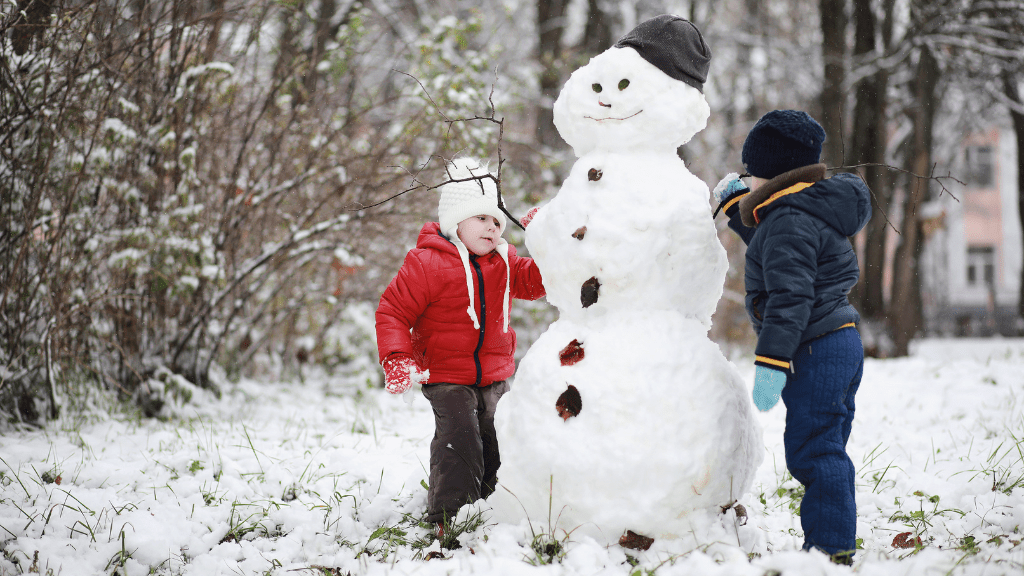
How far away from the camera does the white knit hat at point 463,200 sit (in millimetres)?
2707

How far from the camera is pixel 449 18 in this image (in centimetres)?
552

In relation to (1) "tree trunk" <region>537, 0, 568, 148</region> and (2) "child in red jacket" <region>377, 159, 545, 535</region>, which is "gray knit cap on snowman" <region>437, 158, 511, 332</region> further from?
(1) "tree trunk" <region>537, 0, 568, 148</region>

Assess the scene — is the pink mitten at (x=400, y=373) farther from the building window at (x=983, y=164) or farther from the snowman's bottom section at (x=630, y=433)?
the building window at (x=983, y=164)

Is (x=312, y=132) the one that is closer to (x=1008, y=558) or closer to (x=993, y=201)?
(x=1008, y=558)

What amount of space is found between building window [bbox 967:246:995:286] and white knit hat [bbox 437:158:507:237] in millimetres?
22455

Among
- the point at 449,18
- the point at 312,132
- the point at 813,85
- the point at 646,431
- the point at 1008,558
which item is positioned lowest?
the point at 1008,558

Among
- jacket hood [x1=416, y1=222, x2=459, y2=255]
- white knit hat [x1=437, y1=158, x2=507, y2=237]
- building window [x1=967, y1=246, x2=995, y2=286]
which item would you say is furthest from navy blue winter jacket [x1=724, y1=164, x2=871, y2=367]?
building window [x1=967, y1=246, x2=995, y2=286]

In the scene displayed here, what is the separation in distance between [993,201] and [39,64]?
24172 mm

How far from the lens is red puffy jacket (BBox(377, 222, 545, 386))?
2652 millimetres

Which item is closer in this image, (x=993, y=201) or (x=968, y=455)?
(x=968, y=455)

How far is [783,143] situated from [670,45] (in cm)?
51

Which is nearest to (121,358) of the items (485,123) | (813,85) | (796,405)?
(485,123)

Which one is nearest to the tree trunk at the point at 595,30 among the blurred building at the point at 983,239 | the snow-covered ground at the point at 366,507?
the snow-covered ground at the point at 366,507

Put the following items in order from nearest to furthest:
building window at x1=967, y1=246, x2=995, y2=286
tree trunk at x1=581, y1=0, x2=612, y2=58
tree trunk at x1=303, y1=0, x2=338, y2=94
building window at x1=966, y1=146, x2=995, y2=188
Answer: tree trunk at x1=303, y1=0, x2=338, y2=94, tree trunk at x1=581, y1=0, x2=612, y2=58, building window at x1=966, y1=146, x2=995, y2=188, building window at x1=967, y1=246, x2=995, y2=286
